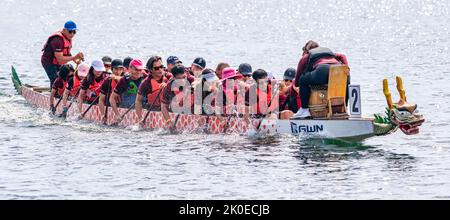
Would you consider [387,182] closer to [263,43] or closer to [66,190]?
[66,190]

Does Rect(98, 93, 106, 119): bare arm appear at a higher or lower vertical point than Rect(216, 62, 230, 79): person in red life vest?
lower

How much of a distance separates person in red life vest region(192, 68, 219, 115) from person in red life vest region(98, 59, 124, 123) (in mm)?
3103

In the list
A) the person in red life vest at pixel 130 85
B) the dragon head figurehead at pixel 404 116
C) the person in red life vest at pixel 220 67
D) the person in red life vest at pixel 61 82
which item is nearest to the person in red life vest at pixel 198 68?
the person in red life vest at pixel 220 67

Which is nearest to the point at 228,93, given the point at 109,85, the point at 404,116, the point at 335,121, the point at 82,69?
the point at 335,121

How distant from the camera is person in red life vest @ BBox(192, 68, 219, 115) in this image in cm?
2892

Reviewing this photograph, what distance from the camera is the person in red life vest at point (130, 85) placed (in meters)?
30.9

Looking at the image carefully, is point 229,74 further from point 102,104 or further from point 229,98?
point 102,104

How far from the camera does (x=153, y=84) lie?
30.2 m

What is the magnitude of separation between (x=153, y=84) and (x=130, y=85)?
116 cm

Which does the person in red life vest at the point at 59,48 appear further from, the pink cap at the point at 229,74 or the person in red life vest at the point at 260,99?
the person in red life vest at the point at 260,99

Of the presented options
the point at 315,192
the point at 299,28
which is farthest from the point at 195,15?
the point at 315,192

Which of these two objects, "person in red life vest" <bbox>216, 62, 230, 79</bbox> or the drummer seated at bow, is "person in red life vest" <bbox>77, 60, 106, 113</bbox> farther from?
"person in red life vest" <bbox>216, 62, 230, 79</bbox>

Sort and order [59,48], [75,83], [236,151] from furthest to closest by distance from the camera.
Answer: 1. [59,48]
2. [75,83]
3. [236,151]

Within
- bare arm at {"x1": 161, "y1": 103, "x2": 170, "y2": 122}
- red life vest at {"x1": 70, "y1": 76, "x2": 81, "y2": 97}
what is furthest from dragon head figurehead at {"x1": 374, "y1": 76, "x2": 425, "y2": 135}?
red life vest at {"x1": 70, "y1": 76, "x2": 81, "y2": 97}
